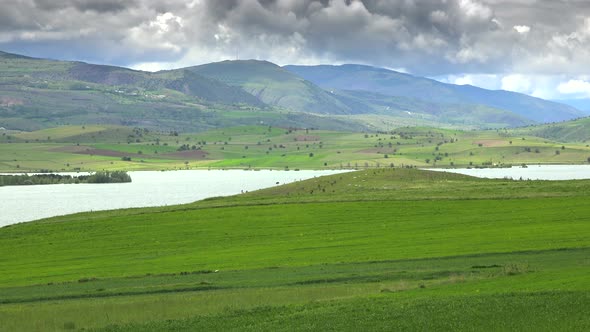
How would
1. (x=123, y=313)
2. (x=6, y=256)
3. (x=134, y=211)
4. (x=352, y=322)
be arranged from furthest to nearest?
1. (x=134, y=211)
2. (x=6, y=256)
3. (x=123, y=313)
4. (x=352, y=322)

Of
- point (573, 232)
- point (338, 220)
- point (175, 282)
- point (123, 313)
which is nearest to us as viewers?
point (123, 313)

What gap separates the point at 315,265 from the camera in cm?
5488

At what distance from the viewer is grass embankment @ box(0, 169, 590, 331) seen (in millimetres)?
36219

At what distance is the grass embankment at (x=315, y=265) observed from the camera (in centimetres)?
3622

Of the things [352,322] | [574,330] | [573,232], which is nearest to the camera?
[574,330]

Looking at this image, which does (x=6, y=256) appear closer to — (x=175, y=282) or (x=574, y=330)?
(x=175, y=282)

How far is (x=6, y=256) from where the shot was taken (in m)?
69.9

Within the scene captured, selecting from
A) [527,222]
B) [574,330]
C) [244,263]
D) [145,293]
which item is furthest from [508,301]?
[527,222]

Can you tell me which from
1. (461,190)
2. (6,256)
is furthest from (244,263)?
(461,190)

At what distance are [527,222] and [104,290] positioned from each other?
37.1m

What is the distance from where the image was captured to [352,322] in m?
34.5

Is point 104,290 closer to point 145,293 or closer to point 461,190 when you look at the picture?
point 145,293

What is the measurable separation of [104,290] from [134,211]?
51.9 m

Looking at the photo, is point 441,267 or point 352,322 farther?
point 441,267
